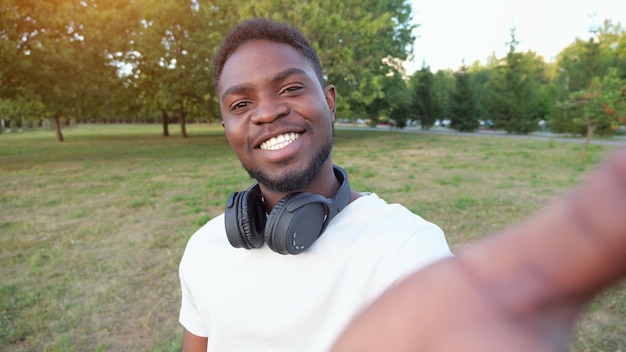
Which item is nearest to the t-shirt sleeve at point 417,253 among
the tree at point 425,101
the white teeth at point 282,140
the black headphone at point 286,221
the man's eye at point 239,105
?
the black headphone at point 286,221

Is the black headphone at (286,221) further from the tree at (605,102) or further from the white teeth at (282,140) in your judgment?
the tree at (605,102)

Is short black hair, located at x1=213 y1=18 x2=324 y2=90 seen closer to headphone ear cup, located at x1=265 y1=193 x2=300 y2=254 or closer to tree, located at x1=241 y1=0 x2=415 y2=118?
headphone ear cup, located at x1=265 y1=193 x2=300 y2=254

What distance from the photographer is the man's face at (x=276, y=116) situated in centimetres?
158

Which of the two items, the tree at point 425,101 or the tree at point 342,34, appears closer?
the tree at point 342,34

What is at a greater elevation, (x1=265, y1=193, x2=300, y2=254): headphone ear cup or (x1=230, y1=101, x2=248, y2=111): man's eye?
(x1=230, y1=101, x2=248, y2=111): man's eye

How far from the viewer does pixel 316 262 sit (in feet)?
4.35

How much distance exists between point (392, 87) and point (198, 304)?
97.7 ft

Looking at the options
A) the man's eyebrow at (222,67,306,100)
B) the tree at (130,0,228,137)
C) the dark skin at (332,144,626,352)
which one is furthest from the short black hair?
the tree at (130,0,228,137)

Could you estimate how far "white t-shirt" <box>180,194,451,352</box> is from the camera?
1.21 m

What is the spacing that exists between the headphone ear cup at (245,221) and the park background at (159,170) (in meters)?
1.06

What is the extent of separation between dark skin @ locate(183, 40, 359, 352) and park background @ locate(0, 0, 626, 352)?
108cm

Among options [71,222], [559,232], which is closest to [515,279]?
[559,232]

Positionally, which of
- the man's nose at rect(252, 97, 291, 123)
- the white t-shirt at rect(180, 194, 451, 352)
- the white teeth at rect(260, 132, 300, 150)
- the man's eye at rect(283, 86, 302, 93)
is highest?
the man's eye at rect(283, 86, 302, 93)

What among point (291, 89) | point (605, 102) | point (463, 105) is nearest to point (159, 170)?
point (291, 89)
